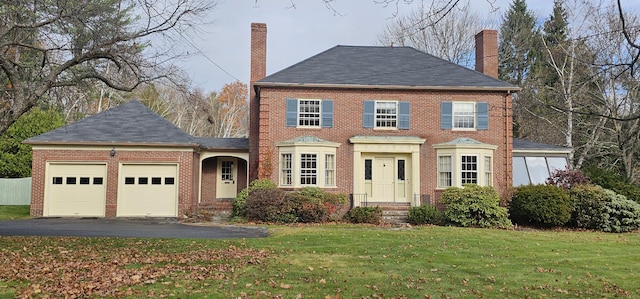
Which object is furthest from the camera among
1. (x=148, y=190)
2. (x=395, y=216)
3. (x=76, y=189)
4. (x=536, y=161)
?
(x=536, y=161)

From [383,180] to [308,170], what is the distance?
319 cm

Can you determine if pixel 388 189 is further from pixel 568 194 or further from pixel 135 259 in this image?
pixel 135 259

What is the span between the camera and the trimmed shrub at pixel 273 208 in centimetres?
1827

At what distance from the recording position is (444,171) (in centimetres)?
2098

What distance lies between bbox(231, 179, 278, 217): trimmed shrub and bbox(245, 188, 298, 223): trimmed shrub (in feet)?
2.42

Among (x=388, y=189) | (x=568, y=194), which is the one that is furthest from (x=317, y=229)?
(x=568, y=194)

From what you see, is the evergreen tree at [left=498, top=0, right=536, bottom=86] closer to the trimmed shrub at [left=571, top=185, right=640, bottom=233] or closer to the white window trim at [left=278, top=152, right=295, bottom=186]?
the trimmed shrub at [left=571, top=185, right=640, bottom=233]

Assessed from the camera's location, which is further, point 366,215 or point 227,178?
point 227,178

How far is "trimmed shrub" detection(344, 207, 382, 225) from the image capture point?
18.7 metres

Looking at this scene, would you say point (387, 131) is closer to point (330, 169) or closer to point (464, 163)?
point (330, 169)

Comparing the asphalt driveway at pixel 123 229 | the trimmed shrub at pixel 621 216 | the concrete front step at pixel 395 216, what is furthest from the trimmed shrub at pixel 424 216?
the asphalt driveway at pixel 123 229

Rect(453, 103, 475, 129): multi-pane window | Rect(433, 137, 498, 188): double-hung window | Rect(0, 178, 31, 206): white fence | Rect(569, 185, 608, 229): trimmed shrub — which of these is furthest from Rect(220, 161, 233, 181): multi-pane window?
Rect(569, 185, 608, 229): trimmed shrub

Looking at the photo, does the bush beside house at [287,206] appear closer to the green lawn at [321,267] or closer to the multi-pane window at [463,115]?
the green lawn at [321,267]

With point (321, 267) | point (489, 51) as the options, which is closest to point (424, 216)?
point (489, 51)
